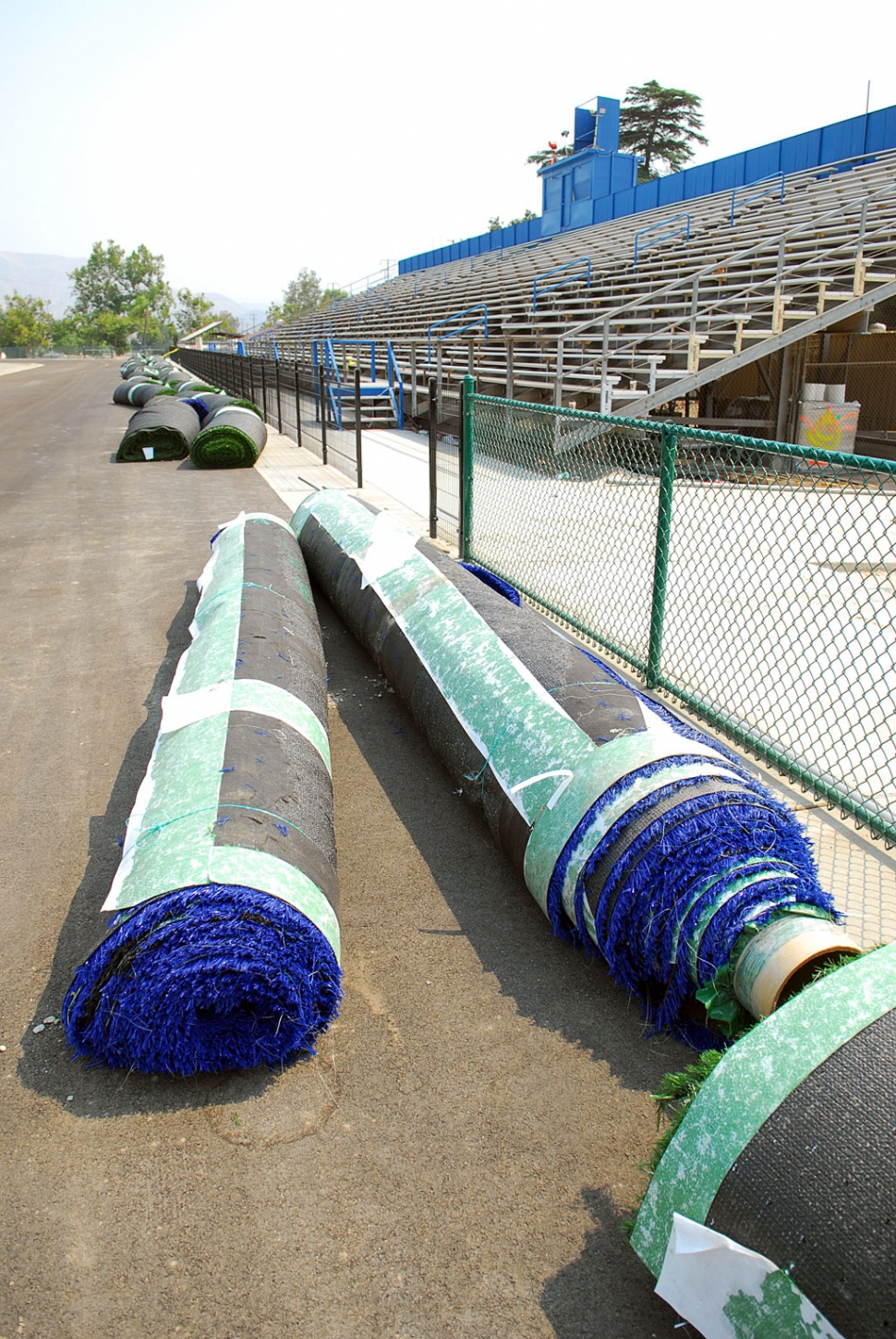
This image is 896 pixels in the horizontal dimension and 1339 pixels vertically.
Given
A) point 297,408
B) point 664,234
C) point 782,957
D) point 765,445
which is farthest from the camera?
point 664,234

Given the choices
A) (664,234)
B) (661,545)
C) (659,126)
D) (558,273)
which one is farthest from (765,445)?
(659,126)

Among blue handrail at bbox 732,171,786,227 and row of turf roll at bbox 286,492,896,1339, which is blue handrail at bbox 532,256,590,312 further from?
row of turf roll at bbox 286,492,896,1339

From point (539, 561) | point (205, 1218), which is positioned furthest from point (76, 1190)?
point (539, 561)

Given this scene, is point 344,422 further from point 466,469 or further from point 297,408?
point 466,469

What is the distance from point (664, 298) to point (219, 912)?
19209mm

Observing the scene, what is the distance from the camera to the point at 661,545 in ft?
16.1

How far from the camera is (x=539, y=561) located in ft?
23.8

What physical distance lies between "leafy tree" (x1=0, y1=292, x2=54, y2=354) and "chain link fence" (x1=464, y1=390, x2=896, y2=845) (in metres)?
108

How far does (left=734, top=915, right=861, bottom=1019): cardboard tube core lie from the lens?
2426 mm

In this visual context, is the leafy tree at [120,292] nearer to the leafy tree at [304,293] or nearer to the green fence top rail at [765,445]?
the leafy tree at [304,293]

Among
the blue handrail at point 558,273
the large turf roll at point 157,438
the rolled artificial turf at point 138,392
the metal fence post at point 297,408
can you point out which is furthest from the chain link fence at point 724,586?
the rolled artificial turf at point 138,392

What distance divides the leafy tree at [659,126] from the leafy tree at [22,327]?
69961 mm

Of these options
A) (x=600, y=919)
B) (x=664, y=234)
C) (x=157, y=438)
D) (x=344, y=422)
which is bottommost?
(x=600, y=919)

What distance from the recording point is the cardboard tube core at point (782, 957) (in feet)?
7.96
